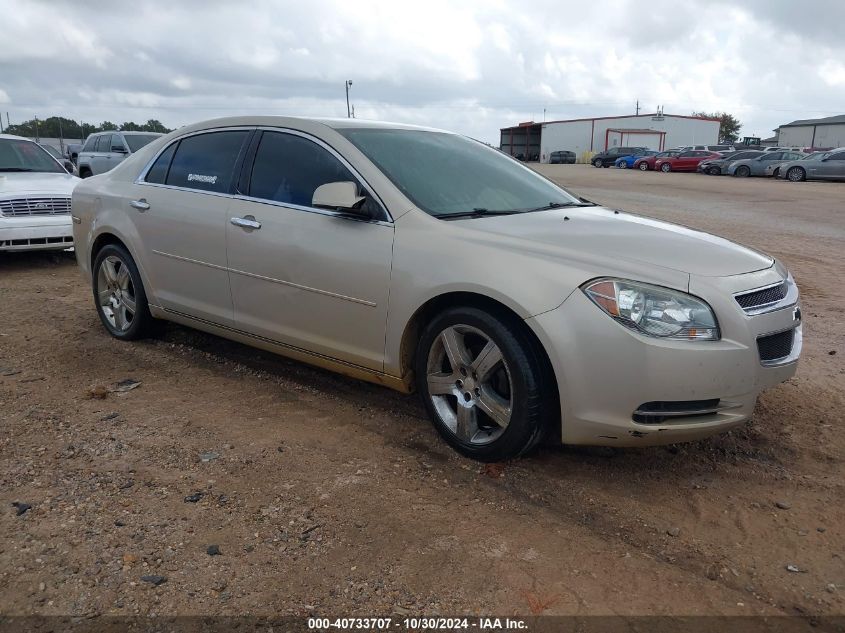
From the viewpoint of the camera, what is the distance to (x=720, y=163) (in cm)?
3634

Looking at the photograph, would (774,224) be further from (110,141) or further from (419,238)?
(110,141)

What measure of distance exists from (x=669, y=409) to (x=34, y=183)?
8.73 m

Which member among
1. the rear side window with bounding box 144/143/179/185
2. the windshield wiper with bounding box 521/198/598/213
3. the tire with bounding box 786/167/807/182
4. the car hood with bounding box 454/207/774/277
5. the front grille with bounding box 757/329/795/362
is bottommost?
the tire with bounding box 786/167/807/182

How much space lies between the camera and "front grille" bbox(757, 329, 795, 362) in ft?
10.7

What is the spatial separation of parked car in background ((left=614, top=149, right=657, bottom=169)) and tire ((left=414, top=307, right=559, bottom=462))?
44.3 metres

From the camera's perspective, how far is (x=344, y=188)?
150 inches

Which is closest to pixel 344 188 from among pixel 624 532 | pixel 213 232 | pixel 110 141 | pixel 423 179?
pixel 423 179

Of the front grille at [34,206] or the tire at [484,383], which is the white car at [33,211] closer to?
the front grille at [34,206]

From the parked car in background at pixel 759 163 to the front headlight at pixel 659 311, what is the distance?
32829 millimetres

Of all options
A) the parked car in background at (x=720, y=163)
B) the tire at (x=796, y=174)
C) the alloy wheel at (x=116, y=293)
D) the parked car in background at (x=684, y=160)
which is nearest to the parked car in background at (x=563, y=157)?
the parked car in background at (x=684, y=160)

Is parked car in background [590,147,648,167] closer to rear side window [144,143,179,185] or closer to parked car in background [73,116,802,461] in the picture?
rear side window [144,143,179,185]

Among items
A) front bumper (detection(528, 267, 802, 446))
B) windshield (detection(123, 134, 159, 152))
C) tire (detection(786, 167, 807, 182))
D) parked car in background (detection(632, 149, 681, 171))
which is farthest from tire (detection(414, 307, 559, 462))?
parked car in background (detection(632, 149, 681, 171))

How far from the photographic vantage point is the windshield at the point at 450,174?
3.98 metres

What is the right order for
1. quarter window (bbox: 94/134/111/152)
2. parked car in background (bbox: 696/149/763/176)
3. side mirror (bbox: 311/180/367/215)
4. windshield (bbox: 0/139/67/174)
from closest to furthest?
side mirror (bbox: 311/180/367/215)
windshield (bbox: 0/139/67/174)
quarter window (bbox: 94/134/111/152)
parked car in background (bbox: 696/149/763/176)
